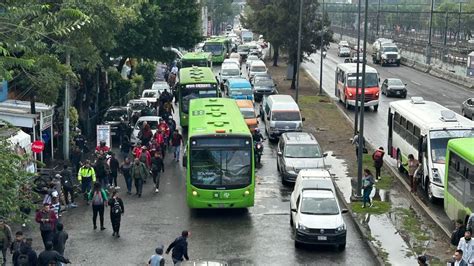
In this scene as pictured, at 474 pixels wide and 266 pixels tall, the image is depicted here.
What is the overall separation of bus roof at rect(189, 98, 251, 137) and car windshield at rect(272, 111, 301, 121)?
749cm

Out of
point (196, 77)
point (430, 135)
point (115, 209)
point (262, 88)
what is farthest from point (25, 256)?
point (262, 88)

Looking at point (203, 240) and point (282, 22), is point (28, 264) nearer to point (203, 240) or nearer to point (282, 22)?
point (203, 240)

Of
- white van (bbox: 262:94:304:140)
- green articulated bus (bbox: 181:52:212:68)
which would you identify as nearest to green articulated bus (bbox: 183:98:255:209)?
white van (bbox: 262:94:304:140)

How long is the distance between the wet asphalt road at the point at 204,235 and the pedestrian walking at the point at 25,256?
8.59 ft

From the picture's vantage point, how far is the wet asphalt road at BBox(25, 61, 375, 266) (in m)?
20.5

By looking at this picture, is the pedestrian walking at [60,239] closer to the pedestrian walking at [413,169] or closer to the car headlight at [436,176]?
the car headlight at [436,176]

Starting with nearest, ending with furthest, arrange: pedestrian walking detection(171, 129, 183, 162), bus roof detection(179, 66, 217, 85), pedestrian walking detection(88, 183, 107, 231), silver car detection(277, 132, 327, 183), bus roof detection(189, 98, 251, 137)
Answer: pedestrian walking detection(88, 183, 107, 231), bus roof detection(189, 98, 251, 137), silver car detection(277, 132, 327, 183), pedestrian walking detection(171, 129, 183, 162), bus roof detection(179, 66, 217, 85)

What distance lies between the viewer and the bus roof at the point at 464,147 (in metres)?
21.3

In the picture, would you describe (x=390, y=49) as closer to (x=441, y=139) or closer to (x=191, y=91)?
(x=191, y=91)

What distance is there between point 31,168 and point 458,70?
1952 inches

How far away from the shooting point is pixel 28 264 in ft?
57.0

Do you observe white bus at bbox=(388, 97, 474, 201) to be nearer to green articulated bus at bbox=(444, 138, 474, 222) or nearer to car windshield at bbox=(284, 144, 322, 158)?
green articulated bus at bbox=(444, 138, 474, 222)

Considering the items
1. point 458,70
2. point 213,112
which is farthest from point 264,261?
point 458,70

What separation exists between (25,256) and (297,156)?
561 inches
